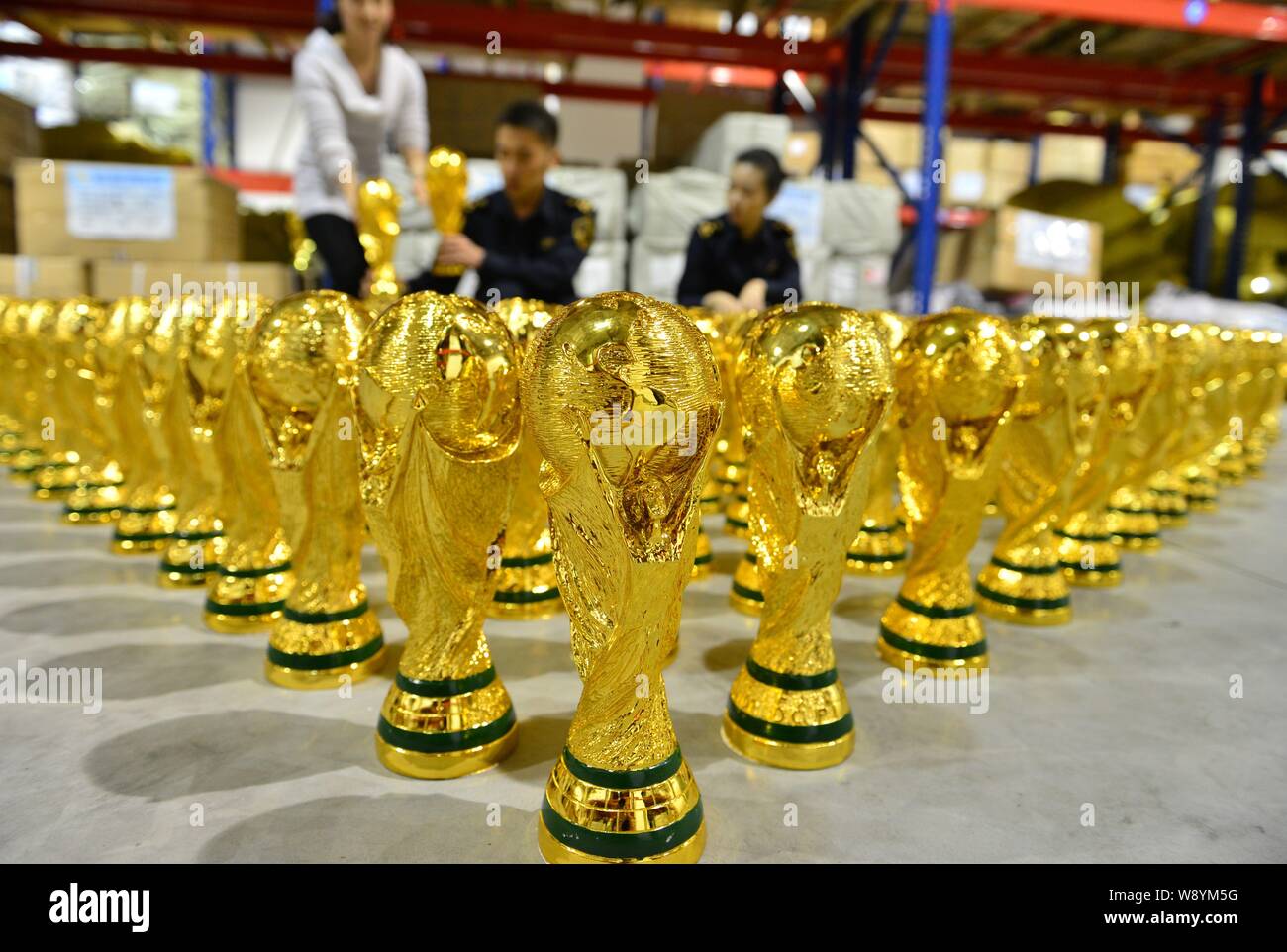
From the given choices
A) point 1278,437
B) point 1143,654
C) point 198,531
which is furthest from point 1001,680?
point 1278,437

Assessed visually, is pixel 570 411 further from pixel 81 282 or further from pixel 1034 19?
pixel 1034 19

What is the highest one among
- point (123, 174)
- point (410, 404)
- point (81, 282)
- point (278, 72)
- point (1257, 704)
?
point (278, 72)

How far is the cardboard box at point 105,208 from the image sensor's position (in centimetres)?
311

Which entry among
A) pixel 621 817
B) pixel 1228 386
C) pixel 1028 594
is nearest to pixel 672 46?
pixel 1228 386

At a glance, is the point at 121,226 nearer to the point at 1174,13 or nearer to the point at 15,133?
the point at 15,133

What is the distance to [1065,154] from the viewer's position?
668 centimetres

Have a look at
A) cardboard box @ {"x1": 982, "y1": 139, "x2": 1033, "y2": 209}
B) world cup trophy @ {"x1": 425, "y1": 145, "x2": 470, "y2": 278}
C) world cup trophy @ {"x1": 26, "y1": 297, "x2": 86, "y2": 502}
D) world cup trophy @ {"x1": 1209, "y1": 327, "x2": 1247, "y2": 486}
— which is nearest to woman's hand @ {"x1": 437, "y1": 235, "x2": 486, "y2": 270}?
world cup trophy @ {"x1": 425, "y1": 145, "x2": 470, "y2": 278}

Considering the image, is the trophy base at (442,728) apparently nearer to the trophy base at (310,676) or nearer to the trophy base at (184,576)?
the trophy base at (310,676)

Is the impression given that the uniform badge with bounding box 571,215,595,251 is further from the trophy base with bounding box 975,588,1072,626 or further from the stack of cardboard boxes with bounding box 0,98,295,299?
the trophy base with bounding box 975,588,1072,626

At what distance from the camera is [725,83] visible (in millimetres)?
6359

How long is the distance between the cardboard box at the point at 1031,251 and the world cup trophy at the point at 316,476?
4703 mm

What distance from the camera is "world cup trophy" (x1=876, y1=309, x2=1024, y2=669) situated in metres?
0.95

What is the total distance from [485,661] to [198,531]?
0.74 meters

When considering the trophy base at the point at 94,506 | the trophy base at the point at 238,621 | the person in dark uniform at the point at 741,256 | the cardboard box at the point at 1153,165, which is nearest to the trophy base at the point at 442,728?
the trophy base at the point at 238,621
